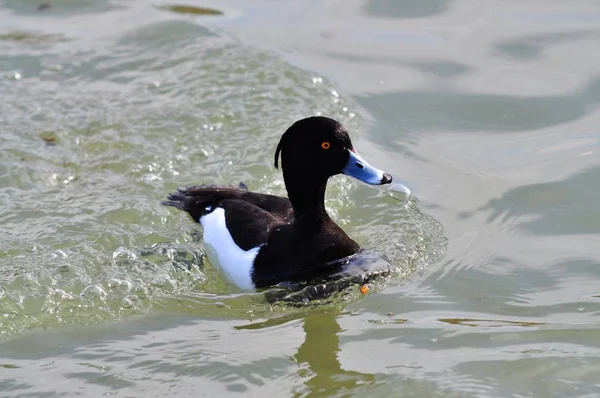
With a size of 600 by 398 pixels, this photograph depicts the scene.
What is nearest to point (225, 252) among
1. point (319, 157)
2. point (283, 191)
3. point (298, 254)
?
point (298, 254)

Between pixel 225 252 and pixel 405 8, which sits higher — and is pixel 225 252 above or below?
below

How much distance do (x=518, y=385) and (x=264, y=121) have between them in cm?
457

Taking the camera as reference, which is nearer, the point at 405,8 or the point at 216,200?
the point at 216,200

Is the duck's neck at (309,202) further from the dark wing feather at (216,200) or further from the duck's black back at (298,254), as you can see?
the dark wing feather at (216,200)

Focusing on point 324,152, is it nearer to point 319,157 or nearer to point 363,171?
point 319,157

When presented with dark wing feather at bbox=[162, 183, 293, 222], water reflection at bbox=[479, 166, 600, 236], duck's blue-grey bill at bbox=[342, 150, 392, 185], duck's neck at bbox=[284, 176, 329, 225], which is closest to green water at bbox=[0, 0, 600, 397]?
water reflection at bbox=[479, 166, 600, 236]

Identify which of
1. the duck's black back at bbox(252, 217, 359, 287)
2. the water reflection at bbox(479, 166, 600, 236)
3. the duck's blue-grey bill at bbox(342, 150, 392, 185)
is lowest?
the duck's black back at bbox(252, 217, 359, 287)

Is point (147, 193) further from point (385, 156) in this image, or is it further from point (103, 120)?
point (385, 156)

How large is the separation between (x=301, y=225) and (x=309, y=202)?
0.18 metres

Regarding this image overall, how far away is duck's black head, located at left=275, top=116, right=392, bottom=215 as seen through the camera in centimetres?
666

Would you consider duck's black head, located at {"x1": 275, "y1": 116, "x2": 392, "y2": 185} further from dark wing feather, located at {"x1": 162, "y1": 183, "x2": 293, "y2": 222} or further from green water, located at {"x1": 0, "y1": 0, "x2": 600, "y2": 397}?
green water, located at {"x1": 0, "y1": 0, "x2": 600, "y2": 397}

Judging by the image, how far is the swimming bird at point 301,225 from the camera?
21.9ft

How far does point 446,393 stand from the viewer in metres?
5.38

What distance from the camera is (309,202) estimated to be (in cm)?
685
